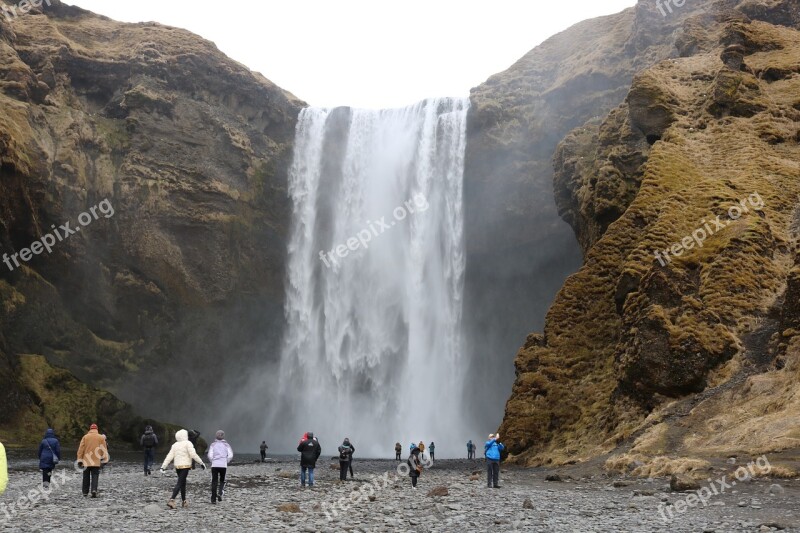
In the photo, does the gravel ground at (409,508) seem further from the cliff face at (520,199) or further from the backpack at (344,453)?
the cliff face at (520,199)

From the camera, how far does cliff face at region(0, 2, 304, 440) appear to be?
5644 cm

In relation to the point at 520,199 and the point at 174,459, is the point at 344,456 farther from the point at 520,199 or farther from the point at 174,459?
the point at 520,199

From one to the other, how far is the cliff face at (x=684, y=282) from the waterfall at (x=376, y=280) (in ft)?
62.4

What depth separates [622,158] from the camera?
3984 cm

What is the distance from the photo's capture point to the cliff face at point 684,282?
23188 mm

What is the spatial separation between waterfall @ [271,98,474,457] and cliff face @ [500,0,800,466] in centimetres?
1903

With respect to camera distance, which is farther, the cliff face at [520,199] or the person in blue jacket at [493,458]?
the cliff face at [520,199]

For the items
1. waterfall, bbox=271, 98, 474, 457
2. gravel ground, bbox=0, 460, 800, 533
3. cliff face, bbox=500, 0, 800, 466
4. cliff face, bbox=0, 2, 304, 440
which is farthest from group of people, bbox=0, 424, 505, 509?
cliff face, bbox=0, 2, 304, 440

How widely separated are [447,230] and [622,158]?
24.8m

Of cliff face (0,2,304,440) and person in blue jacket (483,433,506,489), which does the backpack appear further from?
cliff face (0,2,304,440)

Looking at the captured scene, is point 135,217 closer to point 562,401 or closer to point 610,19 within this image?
point 562,401

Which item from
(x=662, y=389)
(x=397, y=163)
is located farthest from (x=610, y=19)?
(x=662, y=389)

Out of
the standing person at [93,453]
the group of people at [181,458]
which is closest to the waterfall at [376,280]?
the group of people at [181,458]

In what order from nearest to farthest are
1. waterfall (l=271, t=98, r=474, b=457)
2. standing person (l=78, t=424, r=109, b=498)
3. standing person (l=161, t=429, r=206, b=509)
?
1. standing person (l=161, t=429, r=206, b=509)
2. standing person (l=78, t=424, r=109, b=498)
3. waterfall (l=271, t=98, r=474, b=457)
